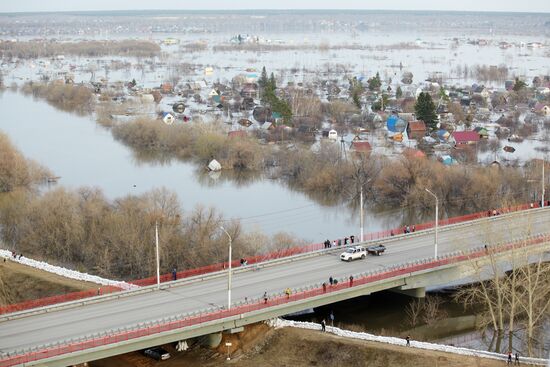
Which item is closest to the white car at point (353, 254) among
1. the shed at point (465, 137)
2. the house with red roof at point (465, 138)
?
the house with red roof at point (465, 138)

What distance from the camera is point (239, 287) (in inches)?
762

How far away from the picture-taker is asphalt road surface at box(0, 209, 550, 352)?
1669 centimetres

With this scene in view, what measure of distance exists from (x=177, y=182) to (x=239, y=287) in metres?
17.6

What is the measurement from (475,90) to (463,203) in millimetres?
34584

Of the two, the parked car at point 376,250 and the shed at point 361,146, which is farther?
the shed at point 361,146

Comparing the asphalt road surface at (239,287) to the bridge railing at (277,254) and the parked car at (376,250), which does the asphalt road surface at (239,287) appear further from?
the bridge railing at (277,254)

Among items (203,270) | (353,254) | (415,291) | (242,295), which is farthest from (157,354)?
(415,291)

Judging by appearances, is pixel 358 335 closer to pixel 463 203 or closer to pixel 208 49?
pixel 463 203

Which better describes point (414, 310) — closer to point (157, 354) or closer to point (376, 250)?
point (376, 250)

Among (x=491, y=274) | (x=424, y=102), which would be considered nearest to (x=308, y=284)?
(x=491, y=274)

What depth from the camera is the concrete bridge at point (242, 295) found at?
16031mm

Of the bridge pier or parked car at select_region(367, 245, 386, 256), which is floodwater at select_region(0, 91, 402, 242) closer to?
parked car at select_region(367, 245, 386, 256)

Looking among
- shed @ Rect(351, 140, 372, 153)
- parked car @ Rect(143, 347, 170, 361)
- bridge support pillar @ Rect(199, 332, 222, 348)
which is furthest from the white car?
shed @ Rect(351, 140, 372, 153)

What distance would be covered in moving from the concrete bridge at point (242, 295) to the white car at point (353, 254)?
181 mm
